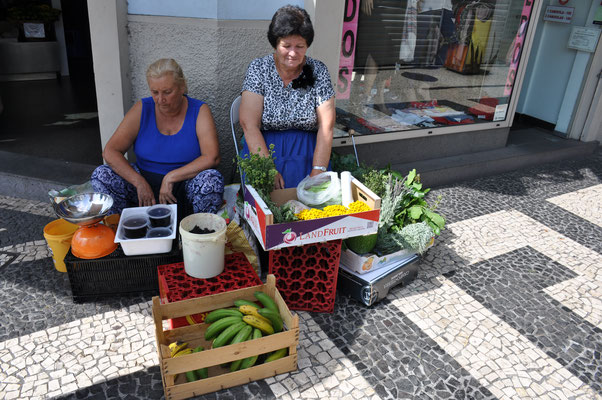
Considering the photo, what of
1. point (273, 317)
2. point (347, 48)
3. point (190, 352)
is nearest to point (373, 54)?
point (347, 48)

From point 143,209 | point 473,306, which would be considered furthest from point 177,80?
point 473,306

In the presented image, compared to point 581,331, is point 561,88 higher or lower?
higher

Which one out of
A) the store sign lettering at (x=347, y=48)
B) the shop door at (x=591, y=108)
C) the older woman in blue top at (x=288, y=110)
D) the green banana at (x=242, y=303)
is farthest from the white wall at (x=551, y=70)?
the green banana at (x=242, y=303)

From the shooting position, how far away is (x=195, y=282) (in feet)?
9.51

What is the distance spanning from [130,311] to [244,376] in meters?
1.02

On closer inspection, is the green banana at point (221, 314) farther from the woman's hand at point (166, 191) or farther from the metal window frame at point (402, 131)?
the metal window frame at point (402, 131)

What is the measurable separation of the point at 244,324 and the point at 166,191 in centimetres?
131

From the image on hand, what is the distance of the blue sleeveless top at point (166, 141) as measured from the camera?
3461 mm

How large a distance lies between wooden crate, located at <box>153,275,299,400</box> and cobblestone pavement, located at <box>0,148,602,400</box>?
0.09 metres

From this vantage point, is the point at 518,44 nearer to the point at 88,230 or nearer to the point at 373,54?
the point at 373,54

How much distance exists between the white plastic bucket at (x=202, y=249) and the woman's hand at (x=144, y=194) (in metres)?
0.53

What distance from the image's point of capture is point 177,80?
3260 mm

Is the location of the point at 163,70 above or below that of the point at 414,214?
above

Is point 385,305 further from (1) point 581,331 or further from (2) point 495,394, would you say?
(1) point 581,331
